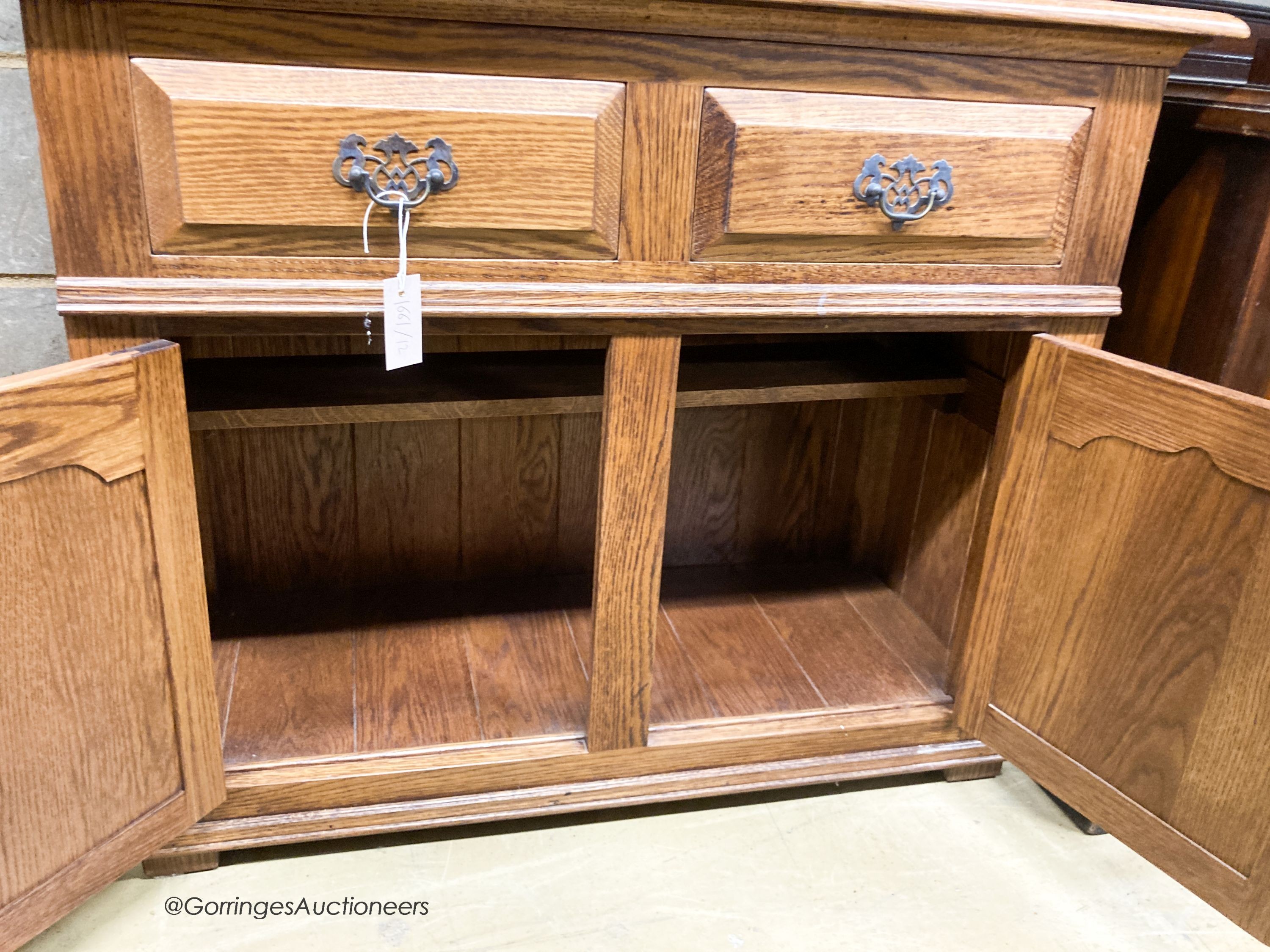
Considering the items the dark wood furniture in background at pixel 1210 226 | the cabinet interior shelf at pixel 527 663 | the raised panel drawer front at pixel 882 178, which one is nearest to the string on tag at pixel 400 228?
the raised panel drawer front at pixel 882 178

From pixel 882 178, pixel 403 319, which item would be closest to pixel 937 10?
pixel 882 178

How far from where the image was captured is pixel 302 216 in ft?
2.54

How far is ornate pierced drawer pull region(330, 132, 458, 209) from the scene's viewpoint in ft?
2.50

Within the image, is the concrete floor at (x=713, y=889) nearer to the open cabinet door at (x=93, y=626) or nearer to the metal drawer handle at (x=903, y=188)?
the open cabinet door at (x=93, y=626)

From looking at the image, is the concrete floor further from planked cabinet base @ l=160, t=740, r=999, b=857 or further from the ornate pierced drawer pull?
the ornate pierced drawer pull

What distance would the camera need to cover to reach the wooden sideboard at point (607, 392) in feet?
2.44

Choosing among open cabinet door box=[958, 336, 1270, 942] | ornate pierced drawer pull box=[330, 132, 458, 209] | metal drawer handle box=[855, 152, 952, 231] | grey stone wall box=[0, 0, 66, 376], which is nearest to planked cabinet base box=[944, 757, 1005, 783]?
open cabinet door box=[958, 336, 1270, 942]

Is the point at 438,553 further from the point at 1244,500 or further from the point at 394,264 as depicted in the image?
the point at 1244,500

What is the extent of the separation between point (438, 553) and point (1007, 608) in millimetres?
752

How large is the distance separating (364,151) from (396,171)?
27 millimetres

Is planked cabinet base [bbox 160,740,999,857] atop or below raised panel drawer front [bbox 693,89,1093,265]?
below

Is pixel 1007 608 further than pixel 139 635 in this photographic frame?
Yes

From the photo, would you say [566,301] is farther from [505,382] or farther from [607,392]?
[505,382]

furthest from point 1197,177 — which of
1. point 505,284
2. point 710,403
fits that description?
point 505,284
